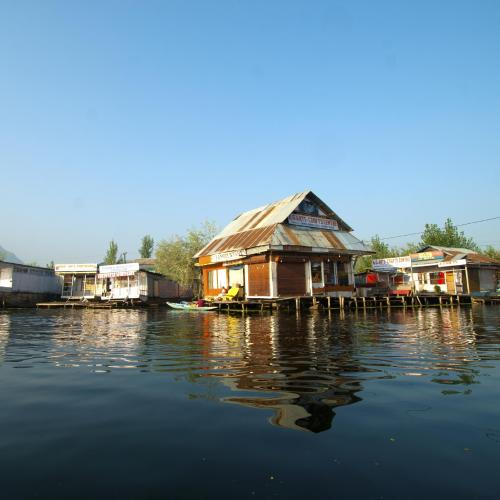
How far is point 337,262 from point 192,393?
89.8ft

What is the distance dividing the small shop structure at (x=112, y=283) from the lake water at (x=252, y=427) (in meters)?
34.5

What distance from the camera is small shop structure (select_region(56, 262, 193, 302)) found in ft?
139

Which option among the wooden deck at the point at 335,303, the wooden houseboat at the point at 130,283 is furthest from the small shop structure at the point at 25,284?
the wooden deck at the point at 335,303

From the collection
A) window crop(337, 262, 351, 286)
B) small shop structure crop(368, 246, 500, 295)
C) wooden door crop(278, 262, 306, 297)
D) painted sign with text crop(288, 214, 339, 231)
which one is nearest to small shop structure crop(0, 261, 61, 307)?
wooden door crop(278, 262, 306, 297)

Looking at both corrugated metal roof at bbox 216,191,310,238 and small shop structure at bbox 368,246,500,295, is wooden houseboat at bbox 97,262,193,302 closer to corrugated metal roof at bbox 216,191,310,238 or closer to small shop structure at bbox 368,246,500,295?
corrugated metal roof at bbox 216,191,310,238

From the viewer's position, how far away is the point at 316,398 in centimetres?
527

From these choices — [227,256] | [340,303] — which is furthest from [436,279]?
[227,256]

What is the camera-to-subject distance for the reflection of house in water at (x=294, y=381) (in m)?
4.69

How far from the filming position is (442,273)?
139 feet

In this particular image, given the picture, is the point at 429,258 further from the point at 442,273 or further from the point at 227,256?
the point at 227,256

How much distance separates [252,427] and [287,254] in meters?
24.2

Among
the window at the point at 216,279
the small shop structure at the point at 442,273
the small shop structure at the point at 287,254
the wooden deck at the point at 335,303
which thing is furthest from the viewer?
the small shop structure at the point at 442,273

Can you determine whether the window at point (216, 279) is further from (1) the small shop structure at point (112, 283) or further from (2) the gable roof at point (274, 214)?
(1) the small shop structure at point (112, 283)

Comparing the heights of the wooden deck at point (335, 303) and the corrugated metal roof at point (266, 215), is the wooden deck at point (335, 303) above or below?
below
